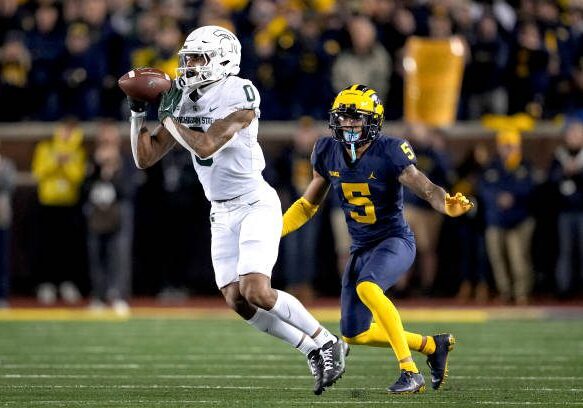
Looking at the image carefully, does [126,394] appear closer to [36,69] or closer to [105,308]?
[105,308]

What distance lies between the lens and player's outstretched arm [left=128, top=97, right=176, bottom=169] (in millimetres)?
6672

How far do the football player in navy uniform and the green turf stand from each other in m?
0.26

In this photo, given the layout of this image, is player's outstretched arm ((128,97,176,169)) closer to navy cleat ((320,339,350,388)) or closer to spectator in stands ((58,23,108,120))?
navy cleat ((320,339,350,388))

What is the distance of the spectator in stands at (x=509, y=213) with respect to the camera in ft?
41.9

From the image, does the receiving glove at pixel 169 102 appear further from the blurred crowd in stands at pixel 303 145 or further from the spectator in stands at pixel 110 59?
the spectator in stands at pixel 110 59

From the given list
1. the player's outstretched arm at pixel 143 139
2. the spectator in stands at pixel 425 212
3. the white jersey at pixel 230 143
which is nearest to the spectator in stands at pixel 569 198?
the spectator in stands at pixel 425 212

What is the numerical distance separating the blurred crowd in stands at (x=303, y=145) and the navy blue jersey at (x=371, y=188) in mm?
5585

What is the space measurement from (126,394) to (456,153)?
24.8 ft

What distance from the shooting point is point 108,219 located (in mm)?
12078

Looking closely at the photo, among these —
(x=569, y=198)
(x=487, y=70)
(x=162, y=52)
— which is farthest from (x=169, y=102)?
(x=487, y=70)

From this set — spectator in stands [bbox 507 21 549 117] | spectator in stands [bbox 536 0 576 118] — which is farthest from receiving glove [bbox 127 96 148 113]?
spectator in stands [bbox 536 0 576 118]

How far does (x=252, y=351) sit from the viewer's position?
29.4 ft

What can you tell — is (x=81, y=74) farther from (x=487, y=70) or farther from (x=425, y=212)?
(x=487, y=70)

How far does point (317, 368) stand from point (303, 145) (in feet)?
20.3
